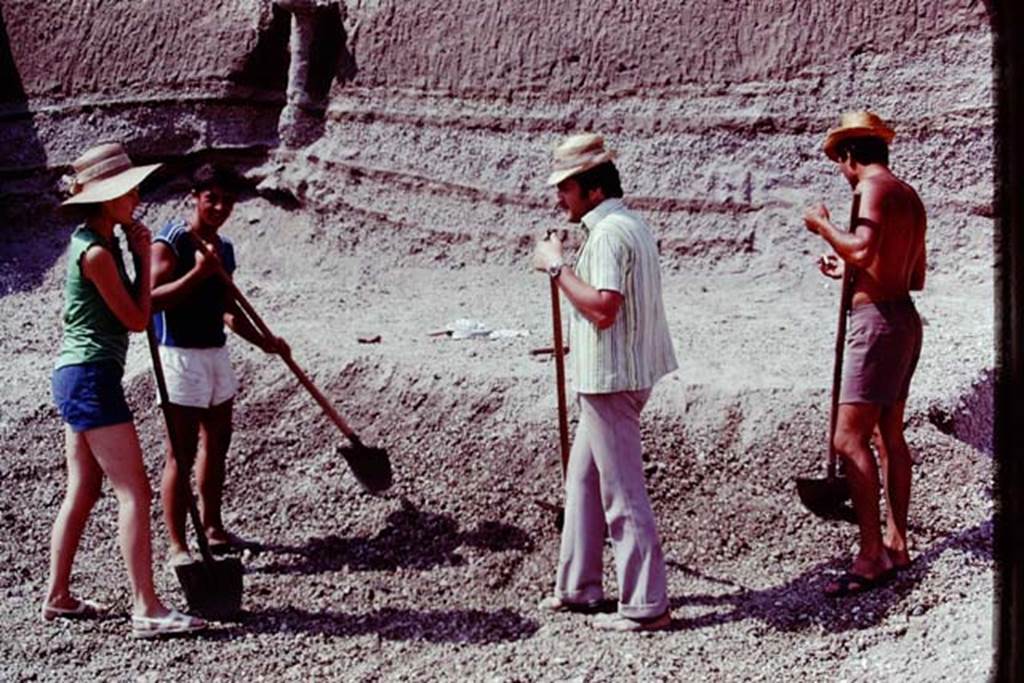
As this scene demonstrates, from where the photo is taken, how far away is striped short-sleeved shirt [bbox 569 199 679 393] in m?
4.56

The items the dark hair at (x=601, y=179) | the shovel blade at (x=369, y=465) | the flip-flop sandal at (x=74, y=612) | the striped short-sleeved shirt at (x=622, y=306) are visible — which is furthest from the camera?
the shovel blade at (x=369, y=465)

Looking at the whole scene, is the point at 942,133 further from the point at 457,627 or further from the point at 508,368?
the point at 457,627

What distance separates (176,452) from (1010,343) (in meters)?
3.94

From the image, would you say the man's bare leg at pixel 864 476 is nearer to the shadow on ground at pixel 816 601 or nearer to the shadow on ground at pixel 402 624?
→ the shadow on ground at pixel 816 601

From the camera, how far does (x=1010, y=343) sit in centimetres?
186

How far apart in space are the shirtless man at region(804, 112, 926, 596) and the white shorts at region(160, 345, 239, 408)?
2476mm

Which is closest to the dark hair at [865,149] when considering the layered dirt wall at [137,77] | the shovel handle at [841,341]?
the shovel handle at [841,341]

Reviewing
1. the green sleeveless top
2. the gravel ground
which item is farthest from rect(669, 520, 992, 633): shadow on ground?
the green sleeveless top

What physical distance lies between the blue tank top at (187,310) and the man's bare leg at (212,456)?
0.32 meters

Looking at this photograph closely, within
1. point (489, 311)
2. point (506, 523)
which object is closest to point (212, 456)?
point (506, 523)

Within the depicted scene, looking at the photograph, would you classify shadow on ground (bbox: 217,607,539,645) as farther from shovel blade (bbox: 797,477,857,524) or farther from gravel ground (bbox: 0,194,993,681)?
shovel blade (bbox: 797,477,857,524)

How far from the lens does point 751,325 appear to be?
8172 mm

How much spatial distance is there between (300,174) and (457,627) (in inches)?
299

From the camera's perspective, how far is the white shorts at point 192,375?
5476 mm
